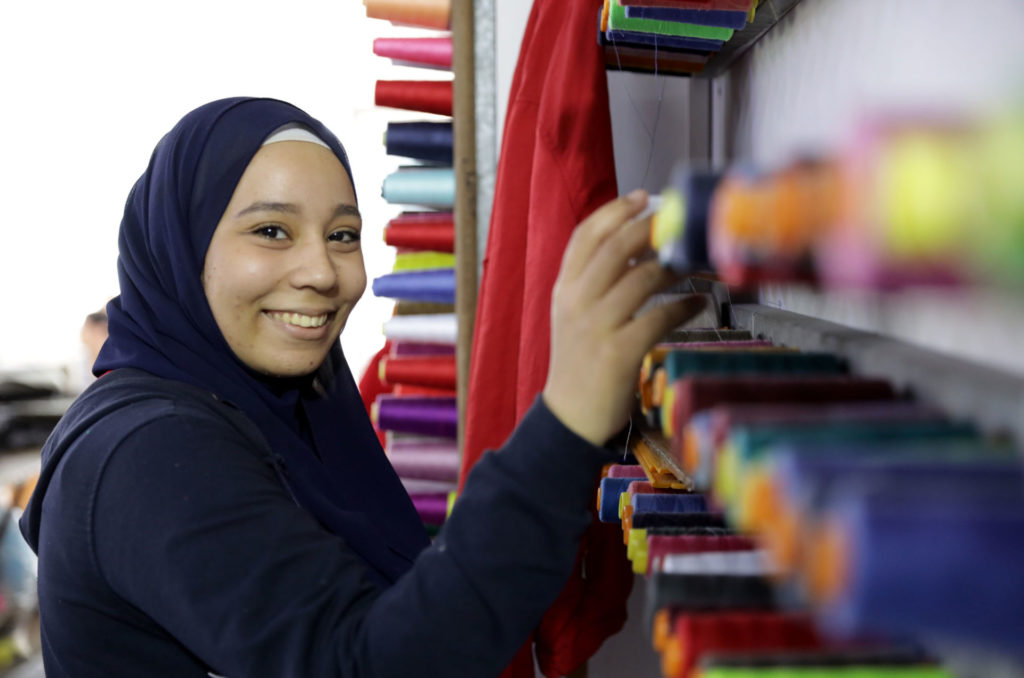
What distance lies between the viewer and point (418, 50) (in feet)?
5.85

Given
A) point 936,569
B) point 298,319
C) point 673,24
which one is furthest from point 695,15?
point 936,569

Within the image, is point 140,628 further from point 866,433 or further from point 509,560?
point 866,433

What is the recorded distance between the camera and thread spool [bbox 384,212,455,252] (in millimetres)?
1806

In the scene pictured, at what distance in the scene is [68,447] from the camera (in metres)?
0.82

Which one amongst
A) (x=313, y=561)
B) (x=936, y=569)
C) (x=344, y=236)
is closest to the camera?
(x=936, y=569)

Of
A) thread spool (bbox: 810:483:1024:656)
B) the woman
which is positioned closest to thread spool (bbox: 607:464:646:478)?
the woman

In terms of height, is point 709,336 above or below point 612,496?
above

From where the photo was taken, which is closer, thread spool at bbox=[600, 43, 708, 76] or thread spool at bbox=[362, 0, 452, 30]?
thread spool at bbox=[600, 43, 708, 76]

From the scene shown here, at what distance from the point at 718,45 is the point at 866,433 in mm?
755

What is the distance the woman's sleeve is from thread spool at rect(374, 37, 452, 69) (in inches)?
46.7

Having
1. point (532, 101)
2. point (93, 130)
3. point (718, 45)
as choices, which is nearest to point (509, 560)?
point (718, 45)

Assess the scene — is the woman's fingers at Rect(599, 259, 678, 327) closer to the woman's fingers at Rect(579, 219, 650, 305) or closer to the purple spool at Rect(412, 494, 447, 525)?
the woman's fingers at Rect(579, 219, 650, 305)

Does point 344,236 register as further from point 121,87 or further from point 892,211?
point 121,87

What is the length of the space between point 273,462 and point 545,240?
19.1 inches
